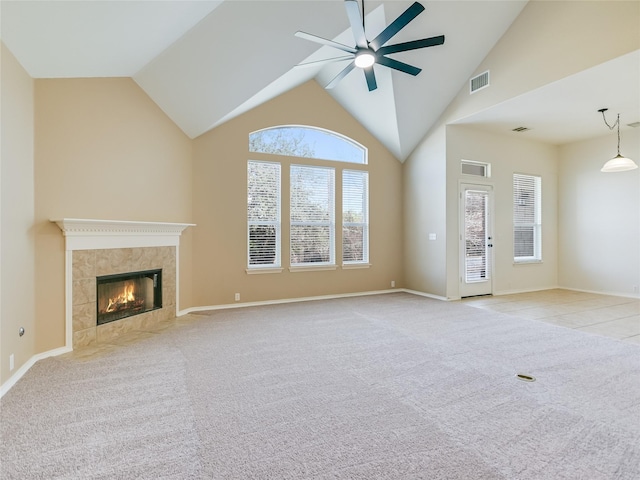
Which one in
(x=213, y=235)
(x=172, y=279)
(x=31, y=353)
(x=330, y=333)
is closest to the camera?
(x=31, y=353)

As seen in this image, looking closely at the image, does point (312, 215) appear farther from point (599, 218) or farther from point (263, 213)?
point (599, 218)

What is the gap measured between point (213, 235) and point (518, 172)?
627 centimetres

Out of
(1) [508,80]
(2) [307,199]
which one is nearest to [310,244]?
(2) [307,199]

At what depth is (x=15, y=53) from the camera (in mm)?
2842

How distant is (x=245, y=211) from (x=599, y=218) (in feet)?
23.2

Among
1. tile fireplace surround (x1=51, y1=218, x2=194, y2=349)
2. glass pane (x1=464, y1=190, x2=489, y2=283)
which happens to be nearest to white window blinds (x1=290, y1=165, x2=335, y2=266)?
tile fireplace surround (x1=51, y1=218, x2=194, y2=349)

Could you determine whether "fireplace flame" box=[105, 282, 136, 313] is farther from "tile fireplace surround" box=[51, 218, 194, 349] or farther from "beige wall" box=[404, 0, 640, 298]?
"beige wall" box=[404, 0, 640, 298]

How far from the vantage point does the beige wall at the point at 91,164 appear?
10.8ft

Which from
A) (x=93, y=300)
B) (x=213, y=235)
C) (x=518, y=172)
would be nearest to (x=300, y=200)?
(x=213, y=235)

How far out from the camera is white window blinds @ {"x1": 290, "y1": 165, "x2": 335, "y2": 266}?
602 cm

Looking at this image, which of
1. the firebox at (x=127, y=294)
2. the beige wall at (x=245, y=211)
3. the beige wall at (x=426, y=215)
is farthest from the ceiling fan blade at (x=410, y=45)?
the firebox at (x=127, y=294)

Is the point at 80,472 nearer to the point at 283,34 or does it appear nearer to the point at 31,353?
the point at 31,353

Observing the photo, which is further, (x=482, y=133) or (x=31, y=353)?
(x=482, y=133)

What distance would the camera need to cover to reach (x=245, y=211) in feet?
18.2
